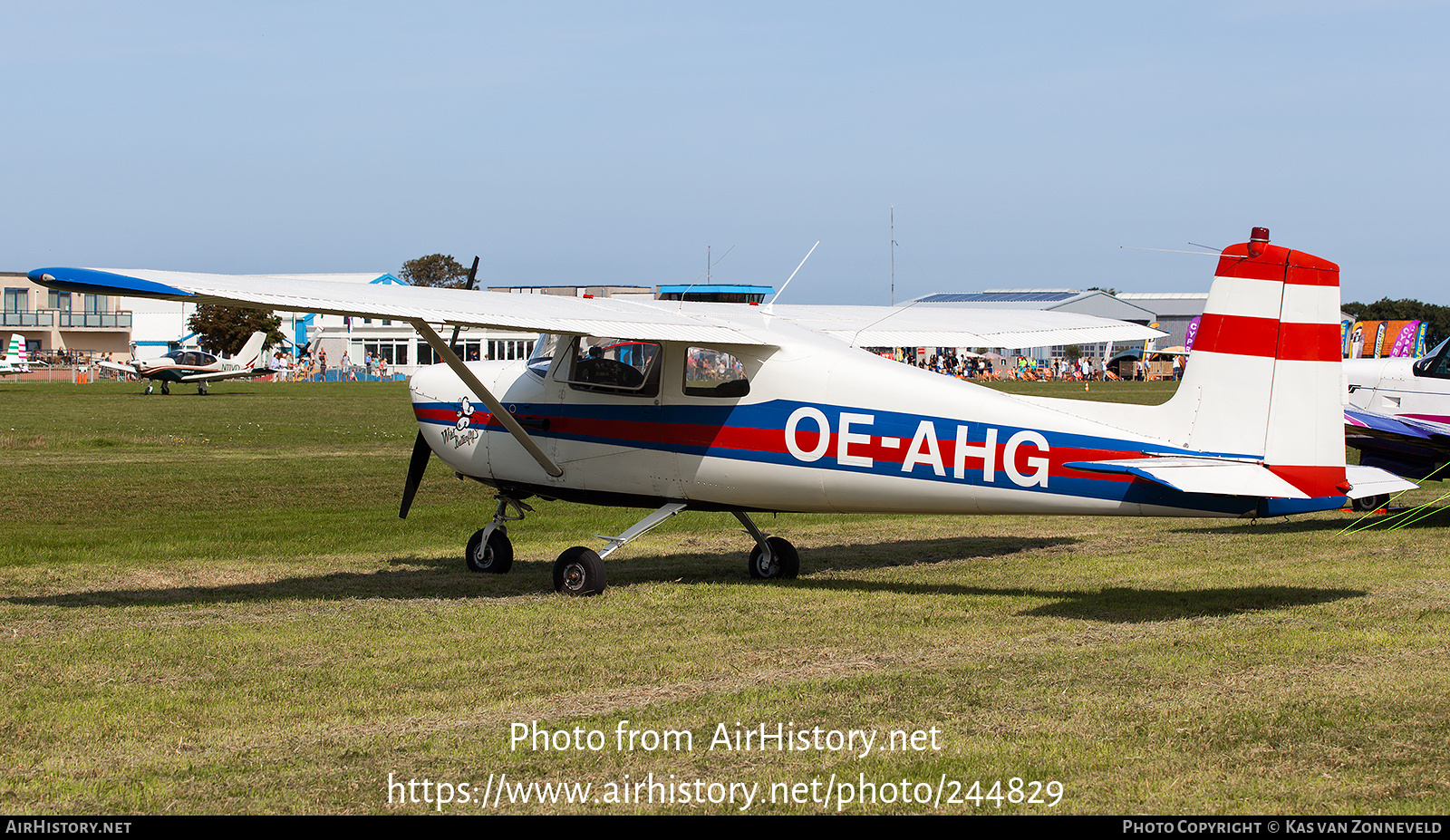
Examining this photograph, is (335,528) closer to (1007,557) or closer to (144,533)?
(144,533)

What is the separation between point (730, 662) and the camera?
6406 millimetres

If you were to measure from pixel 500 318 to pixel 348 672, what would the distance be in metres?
2.54

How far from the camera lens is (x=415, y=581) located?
938 cm

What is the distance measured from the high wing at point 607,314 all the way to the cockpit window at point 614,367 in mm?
237

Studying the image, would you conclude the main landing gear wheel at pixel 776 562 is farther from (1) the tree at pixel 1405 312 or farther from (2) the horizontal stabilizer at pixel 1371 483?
(1) the tree at pixel 1405 312

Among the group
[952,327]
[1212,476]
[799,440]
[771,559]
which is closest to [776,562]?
[771,559]

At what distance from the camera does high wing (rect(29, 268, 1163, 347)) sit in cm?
703

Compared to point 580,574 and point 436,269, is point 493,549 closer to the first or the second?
point 580,574

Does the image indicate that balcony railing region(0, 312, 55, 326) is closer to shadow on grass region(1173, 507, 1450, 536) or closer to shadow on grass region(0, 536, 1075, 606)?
shadow on grass region(0, 536, 1075, 606)

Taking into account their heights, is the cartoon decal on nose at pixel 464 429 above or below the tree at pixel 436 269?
below

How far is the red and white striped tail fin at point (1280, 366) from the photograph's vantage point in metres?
7.22

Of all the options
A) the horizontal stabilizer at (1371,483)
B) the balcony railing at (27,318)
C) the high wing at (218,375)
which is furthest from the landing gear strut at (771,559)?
the balcony railing at (27,318)

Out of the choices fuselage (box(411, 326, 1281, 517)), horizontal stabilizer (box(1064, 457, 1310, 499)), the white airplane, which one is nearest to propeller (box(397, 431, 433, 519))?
fuselage (box(411, 326, 1281, 517))
